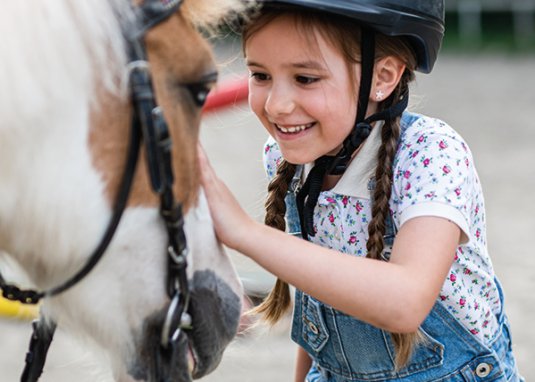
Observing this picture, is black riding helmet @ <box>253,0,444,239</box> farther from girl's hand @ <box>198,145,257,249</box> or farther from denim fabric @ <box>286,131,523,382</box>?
girl's hand @ <box>198,145,257,249</box>

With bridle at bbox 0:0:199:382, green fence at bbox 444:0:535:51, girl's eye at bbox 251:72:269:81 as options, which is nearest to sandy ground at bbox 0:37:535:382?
girl's eye at bbox 251:72:269:81

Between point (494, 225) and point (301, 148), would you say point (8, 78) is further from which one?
point (494, 225)

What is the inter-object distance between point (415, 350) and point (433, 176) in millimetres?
469

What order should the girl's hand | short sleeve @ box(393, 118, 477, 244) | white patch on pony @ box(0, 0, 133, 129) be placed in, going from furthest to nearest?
short sleeve @ box(393, 118, 477, 244) < the girl's hand < white patch on pony @ box(0, 0, 133, 129)

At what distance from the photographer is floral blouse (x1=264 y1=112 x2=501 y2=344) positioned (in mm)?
2166

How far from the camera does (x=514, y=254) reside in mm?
5844

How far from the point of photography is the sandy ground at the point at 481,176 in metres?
4.53

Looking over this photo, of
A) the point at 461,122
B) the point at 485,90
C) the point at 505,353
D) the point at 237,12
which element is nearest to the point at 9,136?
the point at 237,12

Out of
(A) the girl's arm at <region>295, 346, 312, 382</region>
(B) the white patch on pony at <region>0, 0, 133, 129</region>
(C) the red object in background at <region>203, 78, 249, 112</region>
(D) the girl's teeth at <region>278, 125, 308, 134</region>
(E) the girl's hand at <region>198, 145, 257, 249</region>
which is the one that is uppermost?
(B) the white patch on pony at <region>0, 0, 133, 129</region>

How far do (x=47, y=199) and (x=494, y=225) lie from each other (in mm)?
5094

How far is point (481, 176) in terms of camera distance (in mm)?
7633

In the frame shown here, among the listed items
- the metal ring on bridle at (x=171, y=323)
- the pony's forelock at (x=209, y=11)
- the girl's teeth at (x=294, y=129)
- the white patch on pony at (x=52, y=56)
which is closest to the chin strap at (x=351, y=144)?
the girl's teeth at (x=294, y=129)

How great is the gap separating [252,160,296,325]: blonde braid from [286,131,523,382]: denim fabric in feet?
0.45

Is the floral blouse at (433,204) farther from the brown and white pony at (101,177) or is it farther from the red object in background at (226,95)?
the red object in background at (226,95)
